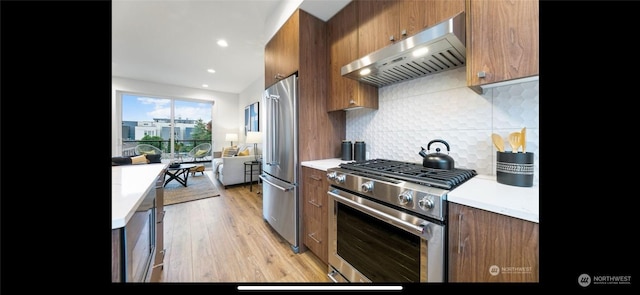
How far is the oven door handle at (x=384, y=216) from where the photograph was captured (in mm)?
850

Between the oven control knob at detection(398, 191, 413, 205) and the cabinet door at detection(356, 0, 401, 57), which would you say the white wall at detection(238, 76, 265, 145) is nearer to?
the cabinet door at detection(356, 0, 401, 57)

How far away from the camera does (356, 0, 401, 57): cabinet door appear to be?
1274 mm

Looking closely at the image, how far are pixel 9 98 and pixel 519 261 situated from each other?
48.9 inches

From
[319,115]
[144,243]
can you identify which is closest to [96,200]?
[144,243]

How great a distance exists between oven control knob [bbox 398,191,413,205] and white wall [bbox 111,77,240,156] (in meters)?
6.41

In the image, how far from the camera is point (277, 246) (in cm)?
179

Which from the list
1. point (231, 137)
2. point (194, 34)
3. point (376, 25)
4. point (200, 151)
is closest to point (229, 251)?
point (376, 25)

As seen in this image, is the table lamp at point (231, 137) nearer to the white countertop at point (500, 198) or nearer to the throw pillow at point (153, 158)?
the throw pillow at point (153, 158)

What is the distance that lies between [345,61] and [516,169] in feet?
4.28

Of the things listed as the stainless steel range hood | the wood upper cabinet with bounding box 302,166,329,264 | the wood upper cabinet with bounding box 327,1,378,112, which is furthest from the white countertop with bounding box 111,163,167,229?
the wood upper cabinet with bounding box 327,1,378,112

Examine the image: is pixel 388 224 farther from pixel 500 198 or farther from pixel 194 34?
pixel 194 34

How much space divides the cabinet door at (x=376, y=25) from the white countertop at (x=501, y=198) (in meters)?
0.98
